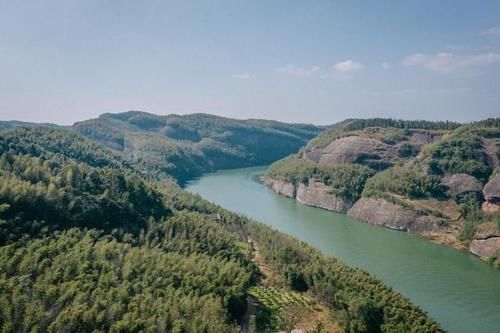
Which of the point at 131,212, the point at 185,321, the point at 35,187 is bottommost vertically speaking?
the point at 185,321

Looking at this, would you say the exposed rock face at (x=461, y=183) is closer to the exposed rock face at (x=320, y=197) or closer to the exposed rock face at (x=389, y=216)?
the exposed rock face at (x=389, y=216)

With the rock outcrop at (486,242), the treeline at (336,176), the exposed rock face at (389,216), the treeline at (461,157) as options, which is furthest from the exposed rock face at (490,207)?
the treeline at (336,176)

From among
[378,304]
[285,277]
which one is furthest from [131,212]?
[378,304]

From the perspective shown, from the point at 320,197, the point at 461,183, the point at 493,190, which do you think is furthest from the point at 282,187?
the point at 493,190

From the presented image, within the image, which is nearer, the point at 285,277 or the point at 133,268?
the point at 133,268

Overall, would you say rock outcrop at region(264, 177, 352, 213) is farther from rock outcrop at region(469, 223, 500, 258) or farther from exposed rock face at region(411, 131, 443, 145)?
rock outcrop at region(469, 223, 500, 258)

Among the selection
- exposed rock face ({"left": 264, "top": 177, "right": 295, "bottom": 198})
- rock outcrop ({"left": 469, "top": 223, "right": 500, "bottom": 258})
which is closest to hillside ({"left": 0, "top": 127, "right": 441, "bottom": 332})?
rock outcrop ({"left": 469, "top": 223, "right": 500, "bottom": 258})

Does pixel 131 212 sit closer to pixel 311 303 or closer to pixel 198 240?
pixel 198 240
